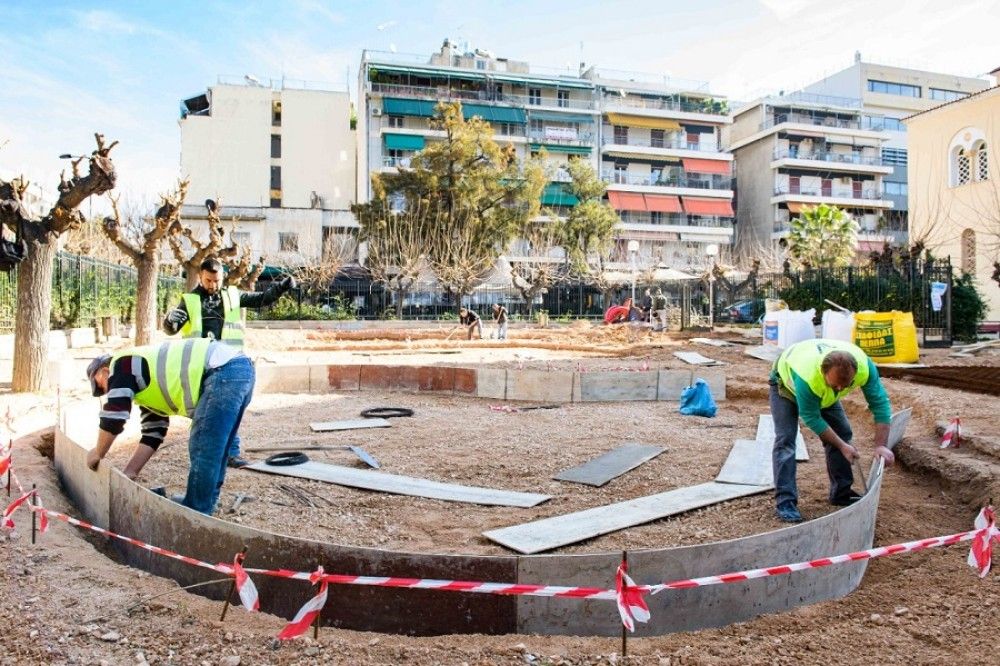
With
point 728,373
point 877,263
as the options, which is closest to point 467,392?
point 728,373

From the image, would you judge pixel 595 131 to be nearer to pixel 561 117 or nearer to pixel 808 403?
pixel 561 117

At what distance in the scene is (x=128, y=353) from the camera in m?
4.45

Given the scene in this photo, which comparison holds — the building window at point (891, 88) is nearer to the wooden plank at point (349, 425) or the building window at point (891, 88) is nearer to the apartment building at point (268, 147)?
the apartment building at point (268, 147)

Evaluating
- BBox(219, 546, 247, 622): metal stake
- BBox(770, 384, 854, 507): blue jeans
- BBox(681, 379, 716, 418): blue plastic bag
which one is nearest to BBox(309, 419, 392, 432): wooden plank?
BBox(681, 379, 716, 418): blue plastic bag

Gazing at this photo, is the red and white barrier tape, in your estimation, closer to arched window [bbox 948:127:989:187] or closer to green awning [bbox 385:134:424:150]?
arched window [bbox 948:127:989:187]

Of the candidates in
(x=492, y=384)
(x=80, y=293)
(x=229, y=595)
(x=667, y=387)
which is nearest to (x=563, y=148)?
(x=80, y=293)

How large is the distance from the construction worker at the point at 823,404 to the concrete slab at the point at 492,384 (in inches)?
246

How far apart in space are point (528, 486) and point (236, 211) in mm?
38689

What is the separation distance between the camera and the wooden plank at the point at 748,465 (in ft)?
19.6

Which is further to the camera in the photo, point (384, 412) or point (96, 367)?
point (384, 412)

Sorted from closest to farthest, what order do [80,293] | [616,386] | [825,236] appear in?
[616,386] < [80,293] < [825,236]

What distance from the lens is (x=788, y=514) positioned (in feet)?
16.6

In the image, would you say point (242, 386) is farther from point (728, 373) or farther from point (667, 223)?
point (667, 223)

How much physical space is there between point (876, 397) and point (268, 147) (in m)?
47.8
